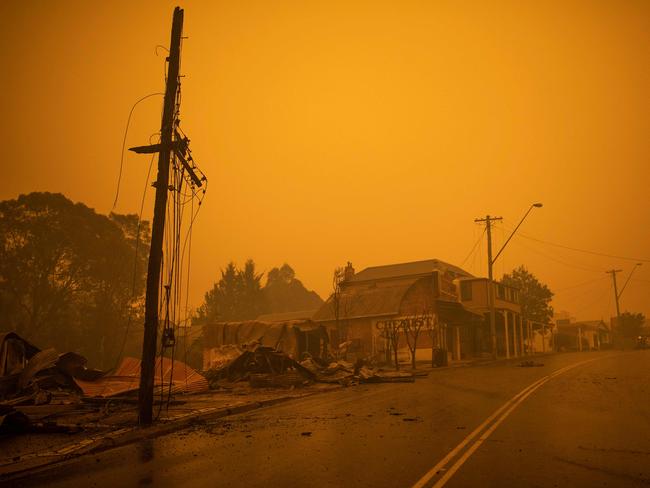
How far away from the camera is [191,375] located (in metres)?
19.8

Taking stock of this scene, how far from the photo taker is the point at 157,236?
1202cm

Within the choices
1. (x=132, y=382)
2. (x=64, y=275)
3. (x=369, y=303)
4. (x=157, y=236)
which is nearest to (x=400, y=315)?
(x=369, y=303)

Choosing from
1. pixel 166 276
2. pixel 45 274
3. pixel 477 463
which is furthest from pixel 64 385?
pixel 45 274

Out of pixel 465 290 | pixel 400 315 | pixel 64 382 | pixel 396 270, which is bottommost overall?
pixel 64 382

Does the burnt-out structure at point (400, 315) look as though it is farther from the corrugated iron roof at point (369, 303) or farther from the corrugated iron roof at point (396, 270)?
the corrugated iron roof at point (396, 270)

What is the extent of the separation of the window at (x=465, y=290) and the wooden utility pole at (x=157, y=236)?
4707 cm

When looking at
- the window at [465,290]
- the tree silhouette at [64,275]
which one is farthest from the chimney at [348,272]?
the tree silhouette at [64,275]

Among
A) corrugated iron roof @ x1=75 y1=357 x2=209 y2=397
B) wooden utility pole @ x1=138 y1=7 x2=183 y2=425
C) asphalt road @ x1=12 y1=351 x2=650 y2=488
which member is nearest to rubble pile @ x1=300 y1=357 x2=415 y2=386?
corrugated iron roof @ x1=75 y1=357 x2=209 y2=397

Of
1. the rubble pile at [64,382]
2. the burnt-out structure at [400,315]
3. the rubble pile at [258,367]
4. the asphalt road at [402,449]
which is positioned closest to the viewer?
the asphalt road at [402,449]

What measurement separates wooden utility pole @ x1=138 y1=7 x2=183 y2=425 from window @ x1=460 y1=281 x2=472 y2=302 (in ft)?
154

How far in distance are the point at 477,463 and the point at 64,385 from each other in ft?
50.3

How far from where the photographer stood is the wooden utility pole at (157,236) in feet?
38.4

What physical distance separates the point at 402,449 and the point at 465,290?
163 feet

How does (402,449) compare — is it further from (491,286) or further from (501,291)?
(501,291)
